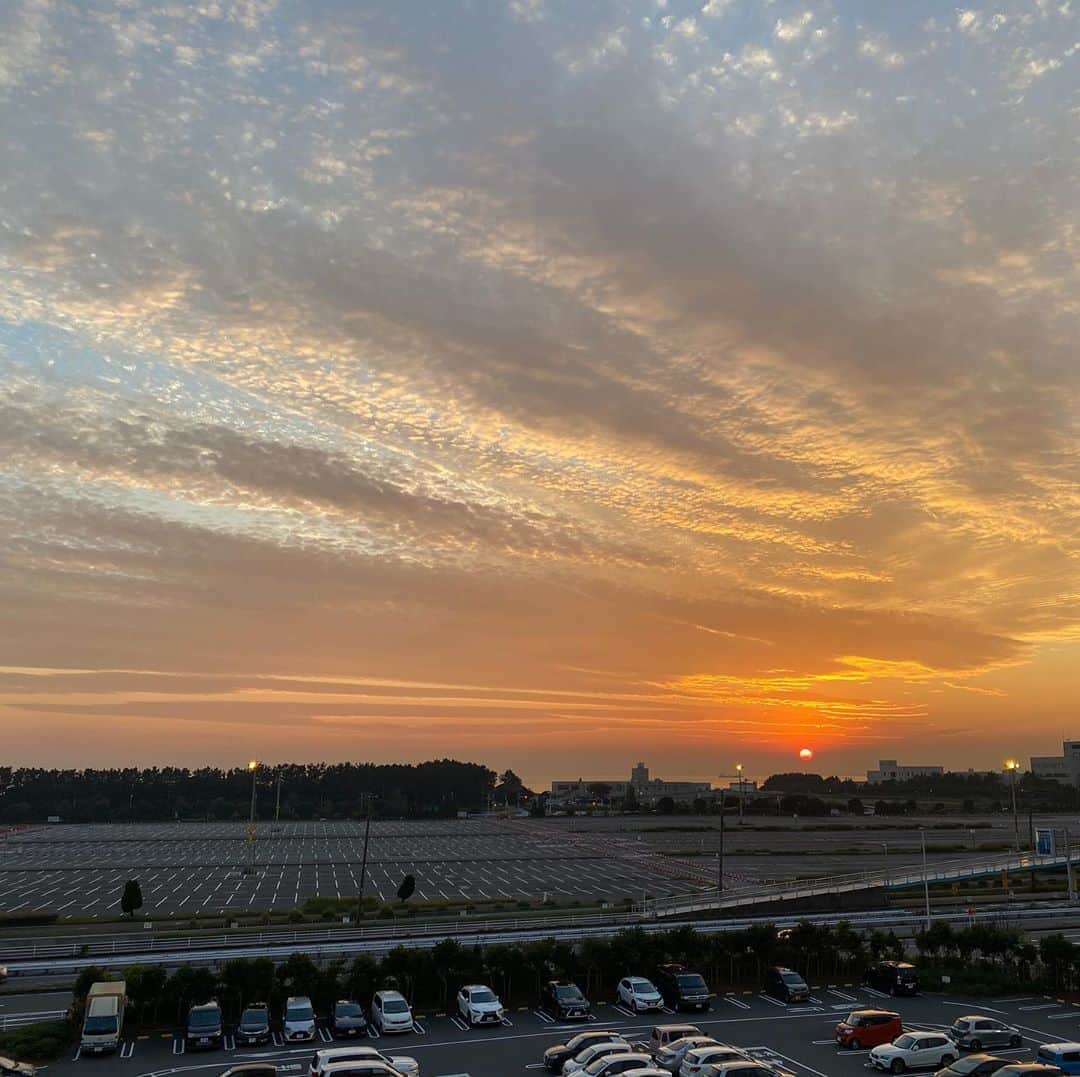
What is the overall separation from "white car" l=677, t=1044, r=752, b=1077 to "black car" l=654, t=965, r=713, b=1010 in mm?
8065

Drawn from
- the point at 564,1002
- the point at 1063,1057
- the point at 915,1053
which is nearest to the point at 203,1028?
the point at 564,1002

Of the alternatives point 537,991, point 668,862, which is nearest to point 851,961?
point 537,991

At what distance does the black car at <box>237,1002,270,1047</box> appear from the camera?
27.3 meters

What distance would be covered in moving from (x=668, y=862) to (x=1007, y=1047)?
66852 mm

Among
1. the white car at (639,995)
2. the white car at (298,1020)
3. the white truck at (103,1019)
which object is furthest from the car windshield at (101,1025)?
the white car at (639,995)

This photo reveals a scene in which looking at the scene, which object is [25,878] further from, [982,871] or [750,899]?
[982,871]

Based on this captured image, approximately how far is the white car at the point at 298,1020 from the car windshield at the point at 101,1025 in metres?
4.97

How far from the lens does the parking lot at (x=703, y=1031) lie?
25.2 metres

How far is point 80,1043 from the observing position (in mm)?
26719

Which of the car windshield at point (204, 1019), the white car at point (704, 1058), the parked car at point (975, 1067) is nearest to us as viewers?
the parked car at point (975, 1067)

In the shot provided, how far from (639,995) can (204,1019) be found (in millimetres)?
14217

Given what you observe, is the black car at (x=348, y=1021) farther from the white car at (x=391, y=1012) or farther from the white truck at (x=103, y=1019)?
the white truck at (x=103, y=1019)

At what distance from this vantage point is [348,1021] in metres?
28.0

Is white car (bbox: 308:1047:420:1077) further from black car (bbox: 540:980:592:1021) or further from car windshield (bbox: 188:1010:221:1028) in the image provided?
black car (bbox: 540:980:592:1021)
